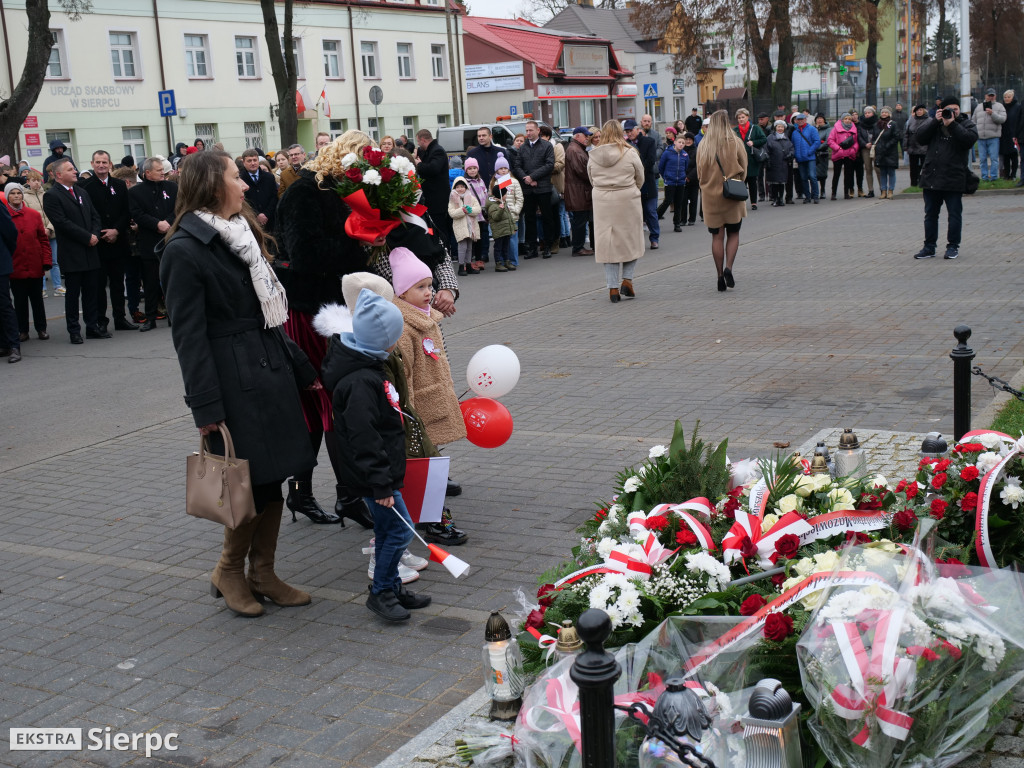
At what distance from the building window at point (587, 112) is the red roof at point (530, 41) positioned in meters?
2.25

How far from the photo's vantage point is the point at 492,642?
3.65 metres

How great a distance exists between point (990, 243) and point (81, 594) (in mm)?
13813

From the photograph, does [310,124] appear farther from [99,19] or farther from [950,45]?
[950,45]

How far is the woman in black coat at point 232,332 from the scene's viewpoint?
4531 millimetres

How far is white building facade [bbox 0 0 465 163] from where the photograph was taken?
33469 millimetres

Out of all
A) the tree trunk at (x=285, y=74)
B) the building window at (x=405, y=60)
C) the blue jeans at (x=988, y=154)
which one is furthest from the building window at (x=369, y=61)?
the blue jeans at (x=988, y=154)

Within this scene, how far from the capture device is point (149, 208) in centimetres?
1357

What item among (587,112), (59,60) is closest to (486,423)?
(59,60)

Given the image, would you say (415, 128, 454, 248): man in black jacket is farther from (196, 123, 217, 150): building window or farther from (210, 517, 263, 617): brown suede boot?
(196, 123, 217, 150): building window

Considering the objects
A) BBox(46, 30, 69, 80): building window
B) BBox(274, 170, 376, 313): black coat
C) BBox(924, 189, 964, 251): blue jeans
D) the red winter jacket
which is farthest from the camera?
BBox(46, 30, 69, 80): building window

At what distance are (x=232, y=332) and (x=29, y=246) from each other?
9437mm

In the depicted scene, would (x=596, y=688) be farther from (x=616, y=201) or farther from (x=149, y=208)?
(x=149, y=208)

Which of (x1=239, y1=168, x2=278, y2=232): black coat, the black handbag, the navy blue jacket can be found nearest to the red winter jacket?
(x1=239, y1=168, x2=278, y2=232): black coat

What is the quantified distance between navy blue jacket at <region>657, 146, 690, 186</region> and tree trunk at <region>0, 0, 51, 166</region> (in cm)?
1175
